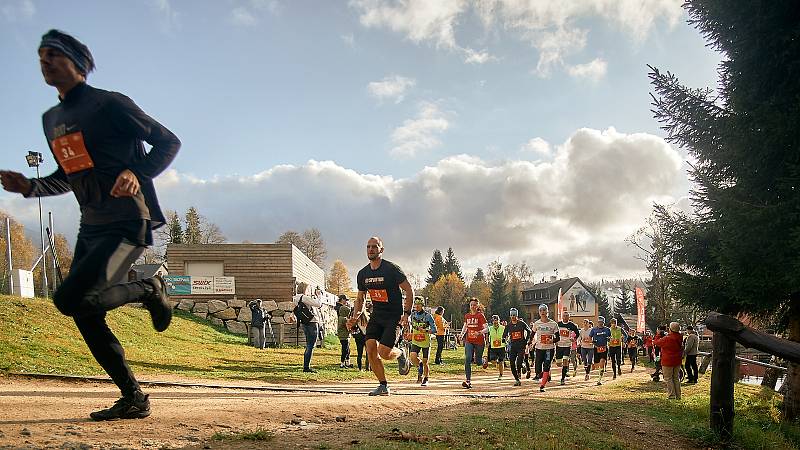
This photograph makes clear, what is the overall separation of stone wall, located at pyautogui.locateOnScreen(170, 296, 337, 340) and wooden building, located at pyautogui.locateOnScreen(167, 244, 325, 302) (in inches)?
36.8

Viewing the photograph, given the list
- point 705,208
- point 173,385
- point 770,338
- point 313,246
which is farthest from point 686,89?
point 313,246

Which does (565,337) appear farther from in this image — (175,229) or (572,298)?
(572,298)

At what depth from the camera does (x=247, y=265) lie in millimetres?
34875

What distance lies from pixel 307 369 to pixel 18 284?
14.4 meters

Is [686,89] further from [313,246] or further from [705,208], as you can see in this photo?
[313,246]

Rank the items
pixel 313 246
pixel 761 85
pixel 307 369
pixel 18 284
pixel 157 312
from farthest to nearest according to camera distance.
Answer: pixel 313 246
pixel 18 284
pixel 307 369
pixel 761 85
pixel 157 312

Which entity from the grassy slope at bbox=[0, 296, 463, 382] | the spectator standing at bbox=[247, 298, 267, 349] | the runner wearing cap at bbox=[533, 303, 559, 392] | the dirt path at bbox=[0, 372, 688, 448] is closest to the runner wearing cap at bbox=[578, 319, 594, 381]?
the runner wearing cap at bbox=[533, 303, 559, 392]

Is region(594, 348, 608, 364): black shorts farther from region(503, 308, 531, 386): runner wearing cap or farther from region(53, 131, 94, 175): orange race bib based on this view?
region(53, 131, 94, 175): orange race bib

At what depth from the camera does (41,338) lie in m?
14.5

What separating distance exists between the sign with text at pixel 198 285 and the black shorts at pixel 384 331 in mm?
26212

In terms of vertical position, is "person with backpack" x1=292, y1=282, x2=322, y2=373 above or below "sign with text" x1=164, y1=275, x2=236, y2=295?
below

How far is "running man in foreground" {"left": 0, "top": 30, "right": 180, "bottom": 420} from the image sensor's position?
4145mm

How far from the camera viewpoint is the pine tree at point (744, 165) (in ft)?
37.2

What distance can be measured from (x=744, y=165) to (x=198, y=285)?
28.2 meters
